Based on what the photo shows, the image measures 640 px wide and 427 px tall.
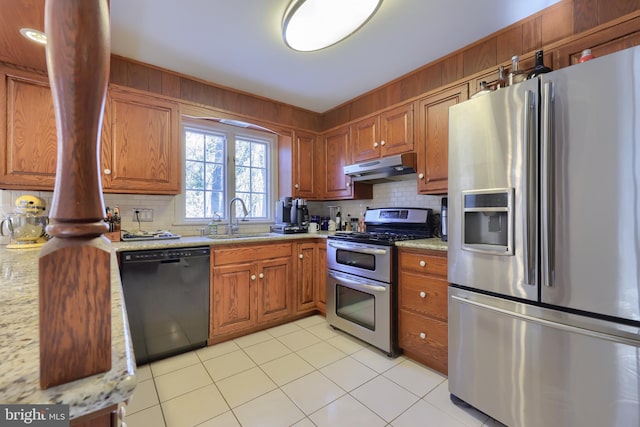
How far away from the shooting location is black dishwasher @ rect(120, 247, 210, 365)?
201 cm

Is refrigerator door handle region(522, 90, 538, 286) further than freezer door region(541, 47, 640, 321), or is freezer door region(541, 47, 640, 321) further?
refrigerator door handle region(522, 90, 538, 286)

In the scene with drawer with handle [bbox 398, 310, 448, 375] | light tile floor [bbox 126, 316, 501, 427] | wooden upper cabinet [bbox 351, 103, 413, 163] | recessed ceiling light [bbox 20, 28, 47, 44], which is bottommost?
light tile floor [bbox 126, 316, 501, 427]

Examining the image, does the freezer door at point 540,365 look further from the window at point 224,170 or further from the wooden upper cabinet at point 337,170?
the window at point 224,170

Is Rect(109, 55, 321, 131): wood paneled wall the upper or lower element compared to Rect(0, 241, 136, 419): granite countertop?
upper

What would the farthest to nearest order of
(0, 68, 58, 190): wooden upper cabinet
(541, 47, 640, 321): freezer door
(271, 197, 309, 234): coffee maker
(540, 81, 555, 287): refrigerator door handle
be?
(271, 197, 309, 234): coffee maker → (0, 68, 58, 190): wooden upper cabinet → (540, 81, 555, 287): refrigerator door handle → (541, 47, 640, 321): freezer door

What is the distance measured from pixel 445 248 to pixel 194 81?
262 centimetres

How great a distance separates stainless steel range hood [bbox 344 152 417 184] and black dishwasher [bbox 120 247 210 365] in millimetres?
1632

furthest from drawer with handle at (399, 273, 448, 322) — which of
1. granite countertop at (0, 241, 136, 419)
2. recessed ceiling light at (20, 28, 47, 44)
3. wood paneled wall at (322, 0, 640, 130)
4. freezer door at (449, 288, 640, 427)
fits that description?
recessed ceiling light at (20, 28, 47, 44)

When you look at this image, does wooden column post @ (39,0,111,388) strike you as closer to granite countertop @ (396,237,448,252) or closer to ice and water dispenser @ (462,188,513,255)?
ice and water dispenser @ (462,188,513,255)

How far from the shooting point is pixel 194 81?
263 cm

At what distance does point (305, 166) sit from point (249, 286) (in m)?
1.58

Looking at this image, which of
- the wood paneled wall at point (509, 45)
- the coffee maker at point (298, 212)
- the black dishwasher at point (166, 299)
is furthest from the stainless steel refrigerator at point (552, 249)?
the black dishwasher at point (166, 299)

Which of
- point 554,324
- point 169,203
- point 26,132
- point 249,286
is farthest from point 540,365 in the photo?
point 26,132

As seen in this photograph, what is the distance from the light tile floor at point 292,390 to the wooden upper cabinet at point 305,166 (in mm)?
1711
